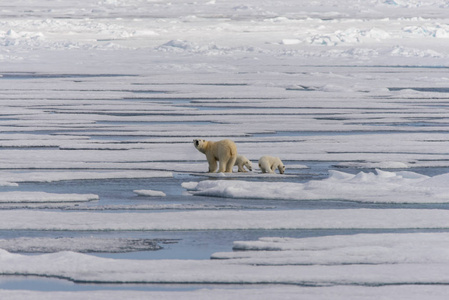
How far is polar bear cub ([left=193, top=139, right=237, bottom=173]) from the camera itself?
23.8 feet

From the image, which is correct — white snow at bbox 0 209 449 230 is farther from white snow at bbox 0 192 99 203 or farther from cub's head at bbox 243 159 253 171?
cub's head at bbox 243 159 253 171

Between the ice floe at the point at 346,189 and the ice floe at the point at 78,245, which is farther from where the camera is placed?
the ice floe at the point at 346,189

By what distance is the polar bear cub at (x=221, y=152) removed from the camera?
23.8ft

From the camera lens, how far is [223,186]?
6.48 meters

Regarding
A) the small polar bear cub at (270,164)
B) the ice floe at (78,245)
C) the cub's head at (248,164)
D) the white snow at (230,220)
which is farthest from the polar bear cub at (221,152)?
the ice floe at (78,245)

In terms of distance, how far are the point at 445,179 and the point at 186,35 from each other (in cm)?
2801

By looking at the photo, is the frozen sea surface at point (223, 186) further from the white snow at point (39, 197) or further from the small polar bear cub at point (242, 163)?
the small polar bear cub at point (242, 163)

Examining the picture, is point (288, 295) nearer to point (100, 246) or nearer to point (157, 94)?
point (100, 246)

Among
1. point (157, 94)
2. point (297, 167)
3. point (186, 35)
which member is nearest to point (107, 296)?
point (297, 167)

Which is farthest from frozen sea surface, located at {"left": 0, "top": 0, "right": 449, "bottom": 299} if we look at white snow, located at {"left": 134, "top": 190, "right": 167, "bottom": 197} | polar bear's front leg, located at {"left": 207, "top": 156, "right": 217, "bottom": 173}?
polar bear's front leg, located at {"left": 207, "top": 156, "right": 217, "bottom": 173}

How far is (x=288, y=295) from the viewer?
12.4 ft

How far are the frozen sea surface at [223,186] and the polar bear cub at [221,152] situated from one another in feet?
0.54

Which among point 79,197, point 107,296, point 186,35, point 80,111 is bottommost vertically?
point 107,296

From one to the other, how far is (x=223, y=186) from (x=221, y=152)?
844 mm
